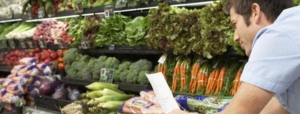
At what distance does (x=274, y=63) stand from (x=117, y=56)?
3.25 m

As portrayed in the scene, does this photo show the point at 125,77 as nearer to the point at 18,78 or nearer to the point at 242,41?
the point at 18,78

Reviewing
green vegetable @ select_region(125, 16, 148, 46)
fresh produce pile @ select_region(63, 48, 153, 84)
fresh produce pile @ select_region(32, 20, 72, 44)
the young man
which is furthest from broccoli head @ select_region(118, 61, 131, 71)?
the young man

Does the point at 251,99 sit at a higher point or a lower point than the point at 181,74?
higher

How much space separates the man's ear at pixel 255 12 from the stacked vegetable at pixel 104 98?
7.61 feet

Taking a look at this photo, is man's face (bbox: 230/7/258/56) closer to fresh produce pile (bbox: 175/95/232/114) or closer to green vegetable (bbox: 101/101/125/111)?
fresh produce pile (bbox: 175/95/232/114)

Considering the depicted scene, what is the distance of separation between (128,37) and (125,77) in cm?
41

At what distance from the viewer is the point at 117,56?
425cm

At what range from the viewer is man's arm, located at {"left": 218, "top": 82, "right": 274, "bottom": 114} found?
44.2 inches

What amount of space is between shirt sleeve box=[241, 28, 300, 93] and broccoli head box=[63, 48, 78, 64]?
357cm

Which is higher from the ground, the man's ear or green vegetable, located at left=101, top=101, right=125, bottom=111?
the man's ear

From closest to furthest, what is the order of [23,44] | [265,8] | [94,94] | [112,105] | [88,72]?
[265,8], [112,105], [94,94], [88,72], [23,44]

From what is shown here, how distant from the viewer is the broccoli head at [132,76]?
11.8 feet

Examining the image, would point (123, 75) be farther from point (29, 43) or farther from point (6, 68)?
point (6, 68)

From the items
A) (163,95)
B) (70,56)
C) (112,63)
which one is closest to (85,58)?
(70,56)
